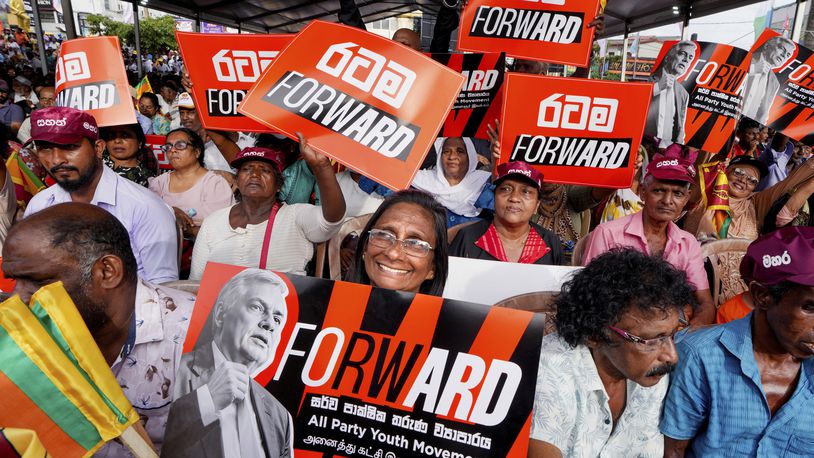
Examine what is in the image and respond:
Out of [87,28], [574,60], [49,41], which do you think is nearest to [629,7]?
[574,60]

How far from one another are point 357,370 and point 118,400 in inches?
24.7

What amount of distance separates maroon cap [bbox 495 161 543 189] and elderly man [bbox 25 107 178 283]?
1.96 metres

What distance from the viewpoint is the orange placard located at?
146 inches

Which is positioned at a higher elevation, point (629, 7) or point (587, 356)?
point (629, 7)

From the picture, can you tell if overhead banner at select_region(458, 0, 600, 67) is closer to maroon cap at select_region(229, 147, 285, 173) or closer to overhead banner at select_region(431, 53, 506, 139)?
overhead banner at select_region(431, 53, 506, 139)

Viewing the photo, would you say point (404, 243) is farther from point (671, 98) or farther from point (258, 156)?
point (671, 98)

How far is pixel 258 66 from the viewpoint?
11.1ft

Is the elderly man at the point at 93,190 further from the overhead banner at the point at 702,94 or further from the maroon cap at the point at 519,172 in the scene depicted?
the overhead banner at the point at 702,94

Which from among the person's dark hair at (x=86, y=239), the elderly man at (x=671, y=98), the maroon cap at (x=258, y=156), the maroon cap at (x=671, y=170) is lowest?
the person's dark hair at (x=86, y=239)

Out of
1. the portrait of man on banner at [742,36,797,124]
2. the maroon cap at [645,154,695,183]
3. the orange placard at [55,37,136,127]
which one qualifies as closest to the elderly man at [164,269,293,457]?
the maroon cap at [645,154,695,183]

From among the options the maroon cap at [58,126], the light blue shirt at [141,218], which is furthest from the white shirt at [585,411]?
the maroon cap at [58,126]

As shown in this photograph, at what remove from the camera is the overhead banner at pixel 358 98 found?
2381 mm

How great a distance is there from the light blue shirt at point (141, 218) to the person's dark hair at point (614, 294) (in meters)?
2.11

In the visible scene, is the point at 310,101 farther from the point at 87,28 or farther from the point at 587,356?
the point at 87,28
